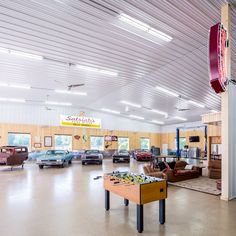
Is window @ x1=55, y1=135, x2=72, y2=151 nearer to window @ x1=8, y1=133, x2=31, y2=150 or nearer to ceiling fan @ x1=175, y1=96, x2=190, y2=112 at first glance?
window @ x1=8, y1=133, x2=31, y2=150

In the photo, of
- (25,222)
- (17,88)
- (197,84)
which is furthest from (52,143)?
(25,222)

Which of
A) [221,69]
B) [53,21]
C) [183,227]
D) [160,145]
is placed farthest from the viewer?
A: [160,145]

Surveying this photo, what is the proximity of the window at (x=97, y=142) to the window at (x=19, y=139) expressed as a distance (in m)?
4.97

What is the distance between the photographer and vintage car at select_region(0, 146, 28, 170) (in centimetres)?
1045

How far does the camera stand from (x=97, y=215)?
4090mm

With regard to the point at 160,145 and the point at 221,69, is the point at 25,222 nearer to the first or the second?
the point at 221,69

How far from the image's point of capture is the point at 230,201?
4988 mm

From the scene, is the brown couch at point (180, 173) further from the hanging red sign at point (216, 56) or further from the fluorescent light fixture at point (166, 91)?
the hanging red sign at point (216, 56)

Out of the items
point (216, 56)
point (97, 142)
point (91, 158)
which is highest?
point (216, 56)


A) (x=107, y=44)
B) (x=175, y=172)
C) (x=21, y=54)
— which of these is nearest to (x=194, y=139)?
(x=175, y=172)

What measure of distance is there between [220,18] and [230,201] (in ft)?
14.9

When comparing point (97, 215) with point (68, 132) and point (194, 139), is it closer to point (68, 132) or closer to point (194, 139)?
point (68, 132)

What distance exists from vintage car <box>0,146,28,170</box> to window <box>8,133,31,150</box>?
110 inches

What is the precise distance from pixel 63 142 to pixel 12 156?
564cm
